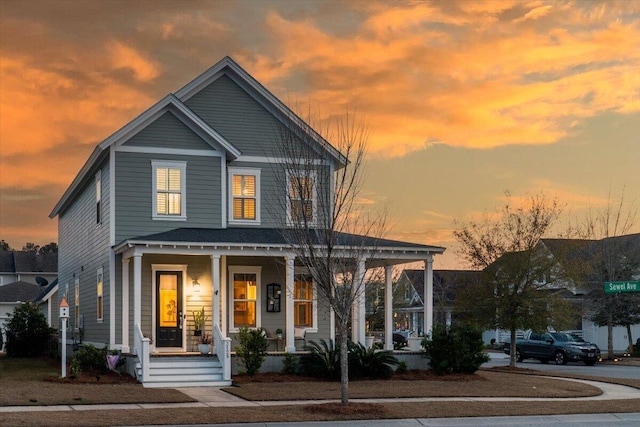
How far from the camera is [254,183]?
3036 cm

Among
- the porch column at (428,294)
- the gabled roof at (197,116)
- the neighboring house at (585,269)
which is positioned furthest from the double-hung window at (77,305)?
the neighboring house at (585,269)

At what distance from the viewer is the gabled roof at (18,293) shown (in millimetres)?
69562

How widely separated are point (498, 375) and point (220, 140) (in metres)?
11.9

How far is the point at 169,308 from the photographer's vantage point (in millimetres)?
28531

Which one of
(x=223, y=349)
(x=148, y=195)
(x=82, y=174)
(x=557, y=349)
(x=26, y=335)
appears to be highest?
(x=82, y=174)

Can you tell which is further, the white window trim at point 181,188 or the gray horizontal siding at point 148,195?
the white window trim at point 181,188

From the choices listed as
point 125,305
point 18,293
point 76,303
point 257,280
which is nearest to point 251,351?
point 257,280

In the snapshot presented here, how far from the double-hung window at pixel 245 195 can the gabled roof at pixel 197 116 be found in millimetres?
817

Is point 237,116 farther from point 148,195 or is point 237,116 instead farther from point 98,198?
point 98,198

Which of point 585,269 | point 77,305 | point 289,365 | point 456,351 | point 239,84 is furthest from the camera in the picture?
point 585,269

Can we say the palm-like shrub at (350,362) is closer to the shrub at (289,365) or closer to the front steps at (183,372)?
the shrub at (289,365)

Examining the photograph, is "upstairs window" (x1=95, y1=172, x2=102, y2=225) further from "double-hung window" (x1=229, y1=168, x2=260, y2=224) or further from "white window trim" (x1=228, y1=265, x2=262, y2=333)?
"white window trim" (x1=228, y1=265, x2=262, y2=333)

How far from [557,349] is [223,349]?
22.2 metres

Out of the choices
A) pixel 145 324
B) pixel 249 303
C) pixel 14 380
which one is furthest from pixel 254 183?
pixel 14 380
